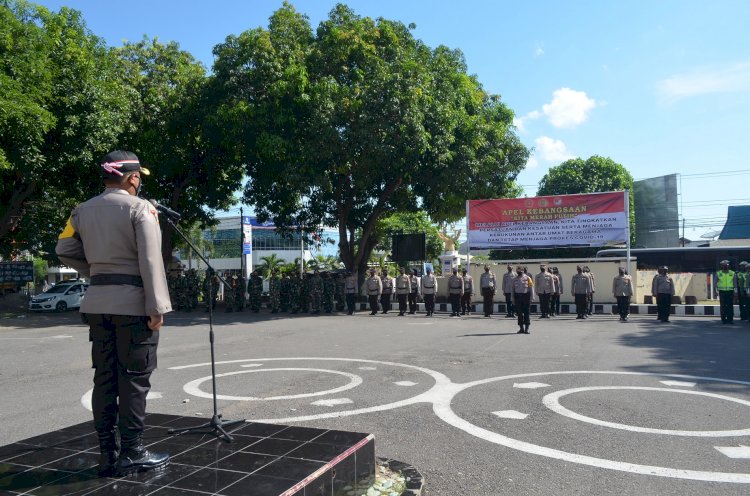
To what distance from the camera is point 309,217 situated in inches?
1020

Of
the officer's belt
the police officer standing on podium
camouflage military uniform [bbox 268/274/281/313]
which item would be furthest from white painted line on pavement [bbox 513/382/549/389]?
camouflage military uniform [bbox 268/274/281/313]

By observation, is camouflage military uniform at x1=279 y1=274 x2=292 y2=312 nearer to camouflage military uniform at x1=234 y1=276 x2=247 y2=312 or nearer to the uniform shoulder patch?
camouflage military uniform at x1=234 y1=276 x2=247 y2=312

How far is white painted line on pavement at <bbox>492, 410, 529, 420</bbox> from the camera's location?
5711mm

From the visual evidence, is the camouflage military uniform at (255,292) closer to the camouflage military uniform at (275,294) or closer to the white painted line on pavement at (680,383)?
the camouflage military uniform at (275,294)

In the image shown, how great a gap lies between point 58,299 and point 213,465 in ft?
87.5

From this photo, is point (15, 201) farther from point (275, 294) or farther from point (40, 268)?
point (40, 268)

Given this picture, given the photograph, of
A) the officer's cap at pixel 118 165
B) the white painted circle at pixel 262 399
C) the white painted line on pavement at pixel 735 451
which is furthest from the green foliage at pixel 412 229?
the officer's cap at pixel 118 165

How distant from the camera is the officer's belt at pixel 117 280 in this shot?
12.1ft

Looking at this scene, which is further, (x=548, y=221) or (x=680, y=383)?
(x=548, y=221)

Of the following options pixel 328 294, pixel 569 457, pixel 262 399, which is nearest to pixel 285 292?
pixel 328 294

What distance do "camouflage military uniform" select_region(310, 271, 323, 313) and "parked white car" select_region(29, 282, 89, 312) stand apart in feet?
37.6

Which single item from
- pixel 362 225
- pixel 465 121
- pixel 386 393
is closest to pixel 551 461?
pixel 386 393

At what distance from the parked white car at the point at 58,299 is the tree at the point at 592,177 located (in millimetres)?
31712

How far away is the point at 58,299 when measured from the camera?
26.8 meters
